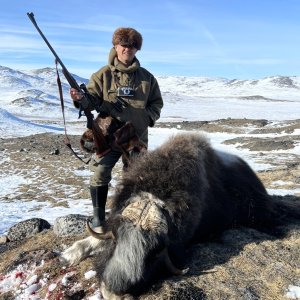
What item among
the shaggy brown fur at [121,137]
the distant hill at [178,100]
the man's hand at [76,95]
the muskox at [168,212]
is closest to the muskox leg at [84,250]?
the muskox at [168,212]

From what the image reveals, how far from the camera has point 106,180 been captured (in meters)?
4.05

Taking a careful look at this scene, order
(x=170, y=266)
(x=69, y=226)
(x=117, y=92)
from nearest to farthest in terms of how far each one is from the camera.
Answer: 1. (x=170, y=266)
2. (x=117, y=92)
3. (x=69, y=226)

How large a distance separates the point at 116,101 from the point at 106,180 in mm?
720

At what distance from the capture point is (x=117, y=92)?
398 cm

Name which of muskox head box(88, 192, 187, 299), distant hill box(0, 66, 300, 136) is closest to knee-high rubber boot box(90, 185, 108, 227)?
muskox head box(88, 192, 187, 299)

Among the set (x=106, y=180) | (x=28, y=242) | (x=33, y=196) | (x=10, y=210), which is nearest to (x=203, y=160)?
(x=106, y=180)

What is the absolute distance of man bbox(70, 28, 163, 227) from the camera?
3.97m

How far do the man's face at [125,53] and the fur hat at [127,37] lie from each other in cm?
3

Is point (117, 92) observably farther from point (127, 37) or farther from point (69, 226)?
point (69, 226)

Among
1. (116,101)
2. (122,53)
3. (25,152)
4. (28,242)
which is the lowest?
(25,152)

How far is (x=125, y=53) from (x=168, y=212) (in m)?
1.51

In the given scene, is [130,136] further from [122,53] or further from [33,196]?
[33,196]

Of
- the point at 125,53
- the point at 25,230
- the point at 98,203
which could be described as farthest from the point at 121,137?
the point at 25,230

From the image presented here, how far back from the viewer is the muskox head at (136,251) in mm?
2883
